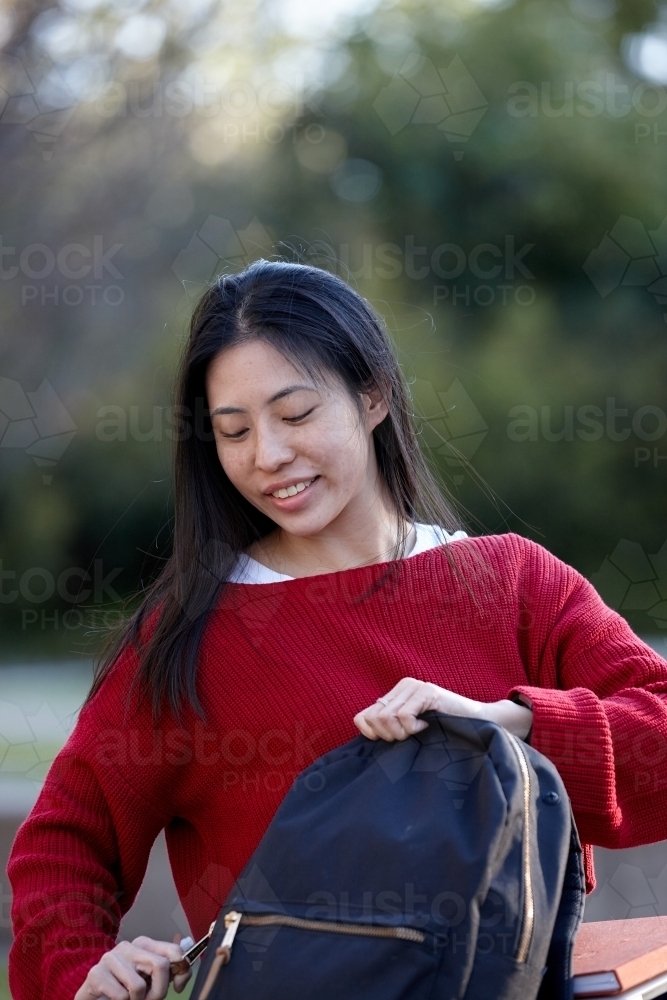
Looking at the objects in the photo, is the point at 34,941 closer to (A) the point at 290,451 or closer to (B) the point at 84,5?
(A) the point at 290,451

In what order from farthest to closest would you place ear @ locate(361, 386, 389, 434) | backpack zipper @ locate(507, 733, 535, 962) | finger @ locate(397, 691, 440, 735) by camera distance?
ear @ locate(361, 386, 389, 434)
finger @ locate(397, 691, 440, 735)
backpack zipper @ locate(507, 733, 535, 962)

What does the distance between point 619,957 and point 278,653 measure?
1.37 feet

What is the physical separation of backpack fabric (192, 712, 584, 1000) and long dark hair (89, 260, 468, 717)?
0.82 ft

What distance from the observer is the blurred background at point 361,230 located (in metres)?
3.94

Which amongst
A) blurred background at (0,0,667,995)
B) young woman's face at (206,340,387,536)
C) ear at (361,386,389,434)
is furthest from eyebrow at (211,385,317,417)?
blurred background at (0,0,667,995)

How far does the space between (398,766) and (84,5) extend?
11.9ft

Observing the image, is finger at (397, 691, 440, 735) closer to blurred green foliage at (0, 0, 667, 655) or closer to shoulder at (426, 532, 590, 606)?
shoulder at (426, 532, 590, 606)

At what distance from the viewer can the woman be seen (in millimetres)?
1007

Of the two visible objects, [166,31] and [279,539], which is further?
[166,31]

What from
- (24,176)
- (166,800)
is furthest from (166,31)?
(166,800)

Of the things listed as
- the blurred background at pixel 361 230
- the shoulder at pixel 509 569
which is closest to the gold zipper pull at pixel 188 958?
the shoulder at pixel 509 569

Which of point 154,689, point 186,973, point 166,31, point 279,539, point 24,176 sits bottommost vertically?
point 186,973

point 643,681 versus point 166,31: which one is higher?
point 166,31

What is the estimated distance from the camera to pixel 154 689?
108 centimetres
